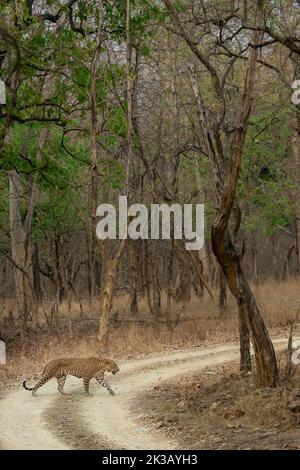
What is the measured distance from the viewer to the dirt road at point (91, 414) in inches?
421

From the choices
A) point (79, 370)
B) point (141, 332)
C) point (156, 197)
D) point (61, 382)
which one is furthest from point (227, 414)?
point (156, 197)

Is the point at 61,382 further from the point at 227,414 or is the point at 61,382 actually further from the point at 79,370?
the point at 227,414

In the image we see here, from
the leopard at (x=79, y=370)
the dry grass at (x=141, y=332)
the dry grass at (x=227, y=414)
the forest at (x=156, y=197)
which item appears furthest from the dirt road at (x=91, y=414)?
the dry grass at (x=141, y=332)

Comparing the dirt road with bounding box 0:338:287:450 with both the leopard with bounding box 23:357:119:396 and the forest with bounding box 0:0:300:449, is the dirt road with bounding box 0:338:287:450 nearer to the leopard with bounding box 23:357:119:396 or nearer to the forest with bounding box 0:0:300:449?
the forest with bounding box 0:0:300:449

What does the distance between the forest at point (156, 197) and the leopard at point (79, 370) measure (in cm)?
36

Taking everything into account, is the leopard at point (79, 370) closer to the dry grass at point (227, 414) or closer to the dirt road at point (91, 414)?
the dirt road at point (91, 414)

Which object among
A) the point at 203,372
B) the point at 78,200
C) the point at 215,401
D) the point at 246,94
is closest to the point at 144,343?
the point at 203,372

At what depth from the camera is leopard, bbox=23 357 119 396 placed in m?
14.4

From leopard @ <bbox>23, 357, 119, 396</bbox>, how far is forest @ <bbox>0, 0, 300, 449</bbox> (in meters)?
0.36

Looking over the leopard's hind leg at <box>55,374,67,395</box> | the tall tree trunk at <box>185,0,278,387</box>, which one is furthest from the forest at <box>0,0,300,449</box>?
the leopard's hind leg at <box>55,374,67,395</box>

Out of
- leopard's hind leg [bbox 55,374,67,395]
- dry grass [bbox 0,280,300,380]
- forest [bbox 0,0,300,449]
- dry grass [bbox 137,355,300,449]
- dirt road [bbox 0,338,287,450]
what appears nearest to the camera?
dry grass [bbox 137,355,300,449]

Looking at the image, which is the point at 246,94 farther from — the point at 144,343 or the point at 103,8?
the point at 144,343

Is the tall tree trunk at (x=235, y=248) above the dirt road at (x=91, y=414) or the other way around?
above

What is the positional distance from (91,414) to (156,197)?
1334 cm
